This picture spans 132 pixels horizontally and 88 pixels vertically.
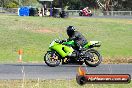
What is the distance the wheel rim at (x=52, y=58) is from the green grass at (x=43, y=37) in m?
5.61

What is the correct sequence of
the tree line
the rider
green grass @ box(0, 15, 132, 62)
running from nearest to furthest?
the rider → green grass @ box(0, 15, 132, 62) → the tree line

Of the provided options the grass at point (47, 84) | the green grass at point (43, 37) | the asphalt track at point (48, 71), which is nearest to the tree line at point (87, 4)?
the green grass at point (43, 37)

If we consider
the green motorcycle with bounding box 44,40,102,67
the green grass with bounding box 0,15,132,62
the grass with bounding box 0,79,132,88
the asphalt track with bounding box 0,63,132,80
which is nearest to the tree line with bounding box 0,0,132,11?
the green grass with bounding box 0,15,132,62

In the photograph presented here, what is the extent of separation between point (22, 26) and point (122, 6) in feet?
220

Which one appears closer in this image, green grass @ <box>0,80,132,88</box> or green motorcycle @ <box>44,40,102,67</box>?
green grass @ <box>0,80,132,88</box>

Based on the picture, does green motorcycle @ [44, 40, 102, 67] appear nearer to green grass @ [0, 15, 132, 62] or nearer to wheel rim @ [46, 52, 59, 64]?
wheel rim @ [46, 52, 59, 64]

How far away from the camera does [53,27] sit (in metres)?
43.2

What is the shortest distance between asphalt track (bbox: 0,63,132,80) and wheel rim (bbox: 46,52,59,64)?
34cm

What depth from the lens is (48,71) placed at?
1816cm

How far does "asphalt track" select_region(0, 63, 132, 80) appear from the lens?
16406 mm

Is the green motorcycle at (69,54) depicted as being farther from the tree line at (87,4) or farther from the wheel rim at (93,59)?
the tree line at (87,4)

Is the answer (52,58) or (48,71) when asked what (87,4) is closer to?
(52,58)

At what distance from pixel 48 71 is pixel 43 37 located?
725 inches

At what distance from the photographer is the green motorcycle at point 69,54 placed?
19922 millimetres
